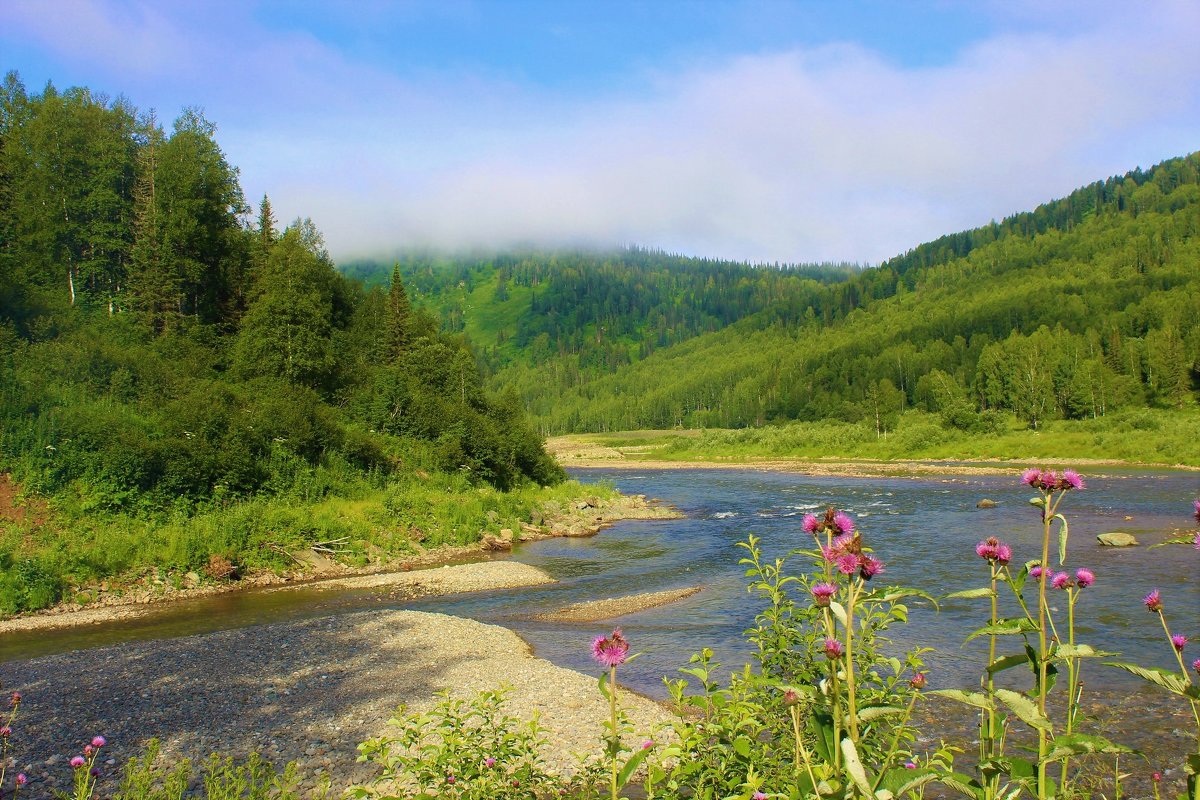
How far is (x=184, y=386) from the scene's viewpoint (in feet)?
103

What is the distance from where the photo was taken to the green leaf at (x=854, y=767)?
207 cm

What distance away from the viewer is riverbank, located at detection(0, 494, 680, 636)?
1972 centimetres

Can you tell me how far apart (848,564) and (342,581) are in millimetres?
24609

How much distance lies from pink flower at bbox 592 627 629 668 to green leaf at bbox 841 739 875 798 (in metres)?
1.22

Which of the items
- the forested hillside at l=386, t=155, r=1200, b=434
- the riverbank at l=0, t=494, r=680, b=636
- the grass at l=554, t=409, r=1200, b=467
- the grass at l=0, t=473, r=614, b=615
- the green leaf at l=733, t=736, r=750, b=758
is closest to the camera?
the green leaf at l=733, t=736, r=750, b=758

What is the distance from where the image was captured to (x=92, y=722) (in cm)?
1176

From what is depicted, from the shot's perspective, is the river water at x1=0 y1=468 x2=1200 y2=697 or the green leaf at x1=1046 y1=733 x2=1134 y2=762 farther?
the river water at x1=0 y1=468 x2=1200 y2=697

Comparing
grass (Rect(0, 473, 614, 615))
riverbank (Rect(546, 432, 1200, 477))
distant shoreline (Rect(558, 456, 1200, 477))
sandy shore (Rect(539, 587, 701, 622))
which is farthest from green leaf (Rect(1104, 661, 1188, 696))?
distant shoreline (Rect(558, 456, 1200, 477))

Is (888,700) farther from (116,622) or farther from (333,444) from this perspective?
(333,444)

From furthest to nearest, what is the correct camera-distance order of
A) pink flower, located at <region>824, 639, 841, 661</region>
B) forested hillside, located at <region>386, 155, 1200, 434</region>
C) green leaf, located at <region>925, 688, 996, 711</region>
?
forested hillside, located at <region>386, 155, 1200, 434</region> < green leaf, located at <region>925, 688, 996, 711</region> < pink flower, located at <region>824, 639, 841, 661</region>

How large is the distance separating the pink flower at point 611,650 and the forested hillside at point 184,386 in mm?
22718

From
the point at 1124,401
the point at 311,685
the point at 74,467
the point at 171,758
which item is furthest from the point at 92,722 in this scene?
the point at 1124,401

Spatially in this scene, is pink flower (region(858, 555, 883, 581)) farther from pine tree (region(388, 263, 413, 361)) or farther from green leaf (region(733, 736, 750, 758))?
pine tree (region(388, 263, 413, 361))

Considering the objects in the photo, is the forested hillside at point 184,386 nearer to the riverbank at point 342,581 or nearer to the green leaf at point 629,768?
the riverbank at point 342,581
